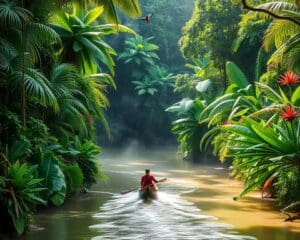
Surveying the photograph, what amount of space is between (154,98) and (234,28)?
55.9 feet

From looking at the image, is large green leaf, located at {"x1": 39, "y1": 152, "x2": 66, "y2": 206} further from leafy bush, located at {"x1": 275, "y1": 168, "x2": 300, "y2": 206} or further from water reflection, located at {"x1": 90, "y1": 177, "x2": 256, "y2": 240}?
leafy bush, located at {"x1": 275, "y1": 168, "x2": 300, "y2": 206}

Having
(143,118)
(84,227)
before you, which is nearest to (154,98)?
(143,118)

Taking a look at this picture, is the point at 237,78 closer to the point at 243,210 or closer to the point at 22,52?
the point at 243,210

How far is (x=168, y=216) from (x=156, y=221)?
0.74m

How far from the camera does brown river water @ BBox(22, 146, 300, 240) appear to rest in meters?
10.8

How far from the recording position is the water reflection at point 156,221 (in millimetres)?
10625

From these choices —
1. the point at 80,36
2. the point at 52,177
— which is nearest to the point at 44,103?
the point at 52,177

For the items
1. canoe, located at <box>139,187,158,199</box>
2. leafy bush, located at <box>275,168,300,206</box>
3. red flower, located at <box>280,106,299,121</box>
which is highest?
red flower, located at <box>280,106,299,121</box>

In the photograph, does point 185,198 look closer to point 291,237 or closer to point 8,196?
point 291,237

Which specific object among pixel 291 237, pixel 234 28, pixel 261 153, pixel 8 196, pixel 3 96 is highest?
pixel 234 28

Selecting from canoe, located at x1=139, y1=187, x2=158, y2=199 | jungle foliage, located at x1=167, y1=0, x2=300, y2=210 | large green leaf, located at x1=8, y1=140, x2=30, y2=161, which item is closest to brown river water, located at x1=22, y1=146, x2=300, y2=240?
canoe, located at x1=139, y1=187, x2=158, y2=199

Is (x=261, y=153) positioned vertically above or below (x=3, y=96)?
below

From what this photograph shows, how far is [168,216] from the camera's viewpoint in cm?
1270

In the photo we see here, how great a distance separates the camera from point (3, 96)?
44.5 feet
